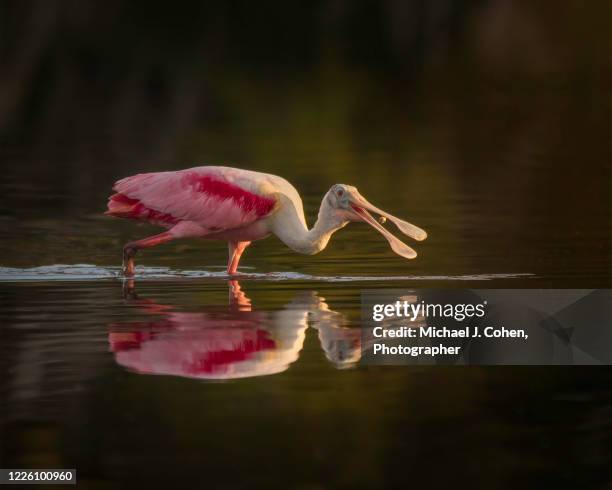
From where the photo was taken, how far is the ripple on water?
561 inches

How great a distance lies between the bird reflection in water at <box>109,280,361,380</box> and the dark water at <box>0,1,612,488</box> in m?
0.02

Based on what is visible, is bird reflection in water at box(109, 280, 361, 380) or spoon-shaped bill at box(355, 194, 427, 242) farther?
spoon-shaped bill at box(355, 194, 427, 242)

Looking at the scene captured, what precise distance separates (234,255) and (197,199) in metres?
0.55

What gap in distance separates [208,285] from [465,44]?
38210 millimetres

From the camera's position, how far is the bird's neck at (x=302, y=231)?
1445cm

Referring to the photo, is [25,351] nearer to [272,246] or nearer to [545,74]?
[272,246]

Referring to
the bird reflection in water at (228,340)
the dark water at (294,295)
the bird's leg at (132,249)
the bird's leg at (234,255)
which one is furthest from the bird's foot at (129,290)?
the bird's leg at (234,255)

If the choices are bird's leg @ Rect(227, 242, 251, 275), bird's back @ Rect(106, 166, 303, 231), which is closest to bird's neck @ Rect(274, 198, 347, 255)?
bird's back @ Rect(106, 166, 303, 231)

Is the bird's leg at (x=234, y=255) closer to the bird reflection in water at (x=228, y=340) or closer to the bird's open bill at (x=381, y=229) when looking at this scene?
the bird's open bill at (x=381, y=229)

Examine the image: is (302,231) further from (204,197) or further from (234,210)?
(204,197)

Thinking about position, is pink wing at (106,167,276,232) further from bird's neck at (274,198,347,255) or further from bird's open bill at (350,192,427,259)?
bird's open bill at (350,192,427,259)

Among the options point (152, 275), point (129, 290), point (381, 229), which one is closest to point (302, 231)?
point (381, 229)

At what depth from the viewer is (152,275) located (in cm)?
1479

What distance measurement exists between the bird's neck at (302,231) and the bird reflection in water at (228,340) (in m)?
1.39
